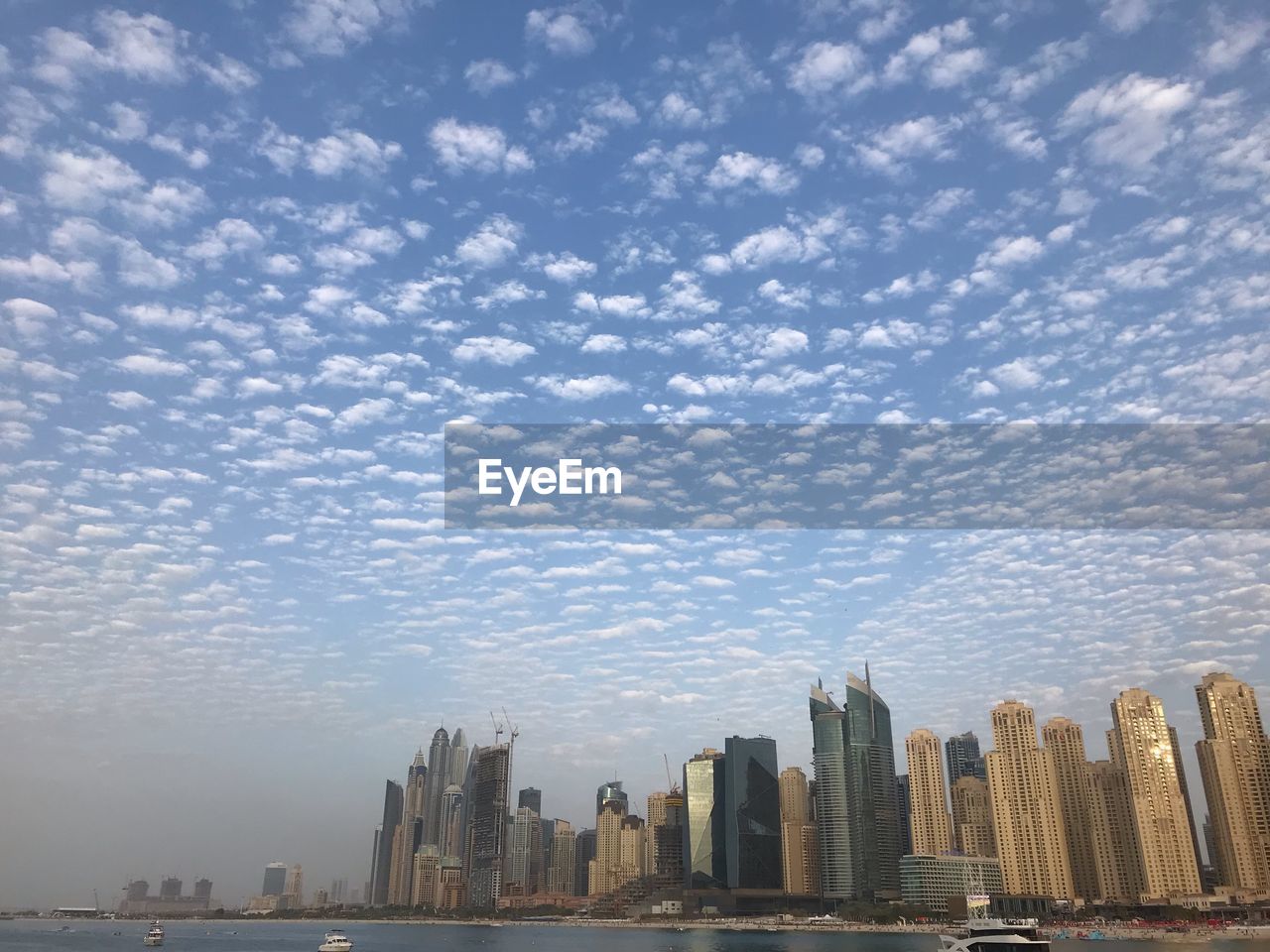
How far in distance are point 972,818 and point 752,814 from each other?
4006cm

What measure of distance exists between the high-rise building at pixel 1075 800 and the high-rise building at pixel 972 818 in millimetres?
20366

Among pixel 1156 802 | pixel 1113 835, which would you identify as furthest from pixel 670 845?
pixel 1156 802

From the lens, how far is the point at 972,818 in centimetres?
14612

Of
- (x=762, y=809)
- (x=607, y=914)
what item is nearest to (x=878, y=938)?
(x=762, y=809)

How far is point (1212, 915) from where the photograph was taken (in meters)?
98.8

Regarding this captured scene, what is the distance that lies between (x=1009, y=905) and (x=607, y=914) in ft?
368

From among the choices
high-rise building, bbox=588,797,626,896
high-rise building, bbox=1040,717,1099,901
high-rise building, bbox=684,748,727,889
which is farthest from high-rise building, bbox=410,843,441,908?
high-rise building, bbox=1040,717,1099,901

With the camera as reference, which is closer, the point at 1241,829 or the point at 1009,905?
Result: the point at 1009,905

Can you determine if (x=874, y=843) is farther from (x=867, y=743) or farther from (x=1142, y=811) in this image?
(x=1142, y=811)

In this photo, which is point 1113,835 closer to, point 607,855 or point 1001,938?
point 1001,938

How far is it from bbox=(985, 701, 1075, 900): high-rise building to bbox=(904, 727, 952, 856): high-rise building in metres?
32.3

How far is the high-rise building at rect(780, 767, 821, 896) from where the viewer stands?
534ft

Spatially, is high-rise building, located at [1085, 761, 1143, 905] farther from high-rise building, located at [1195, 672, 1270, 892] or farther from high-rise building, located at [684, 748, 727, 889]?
high-rise building, located at [684, 748, 727, 889]

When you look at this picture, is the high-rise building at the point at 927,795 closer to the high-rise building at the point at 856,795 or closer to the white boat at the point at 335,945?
the high-rise building at the point at 856,795
